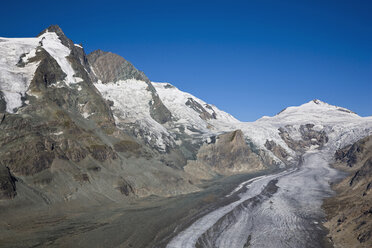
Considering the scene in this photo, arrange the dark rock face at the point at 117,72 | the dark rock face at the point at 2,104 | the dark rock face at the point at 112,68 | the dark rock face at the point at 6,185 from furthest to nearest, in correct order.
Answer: the dark rock face at the point at 112,68
the dark rock face at the point at 117,72
the dark rock face at the point at 2,104
the dark rock face at the point at 6,185

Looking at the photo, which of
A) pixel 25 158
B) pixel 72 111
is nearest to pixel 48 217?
pixel 25 158

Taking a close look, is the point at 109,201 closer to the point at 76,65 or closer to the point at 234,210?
the point at 234,210

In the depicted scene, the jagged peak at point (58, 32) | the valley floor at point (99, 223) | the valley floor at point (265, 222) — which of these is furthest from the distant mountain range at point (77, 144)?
the valley floor at point (265, 222)

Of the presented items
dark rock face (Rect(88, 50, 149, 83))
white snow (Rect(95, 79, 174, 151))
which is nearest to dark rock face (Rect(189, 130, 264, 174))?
white snow (Rect(95, 79, 174, 151))

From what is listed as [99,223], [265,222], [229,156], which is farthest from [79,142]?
[229,156]

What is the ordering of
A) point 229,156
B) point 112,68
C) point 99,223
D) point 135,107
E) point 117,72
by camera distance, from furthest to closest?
point 112,68, point 117,72, point 135,107, point 229,156, point 99,223

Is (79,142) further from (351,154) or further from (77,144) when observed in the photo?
(351,154)

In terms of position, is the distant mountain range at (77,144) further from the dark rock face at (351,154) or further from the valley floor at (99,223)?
the dark rock face at (351,154)

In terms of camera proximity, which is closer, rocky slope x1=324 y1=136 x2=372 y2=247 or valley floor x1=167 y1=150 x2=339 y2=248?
rocky slope x1=324 y1=136 x2=372 y2=247

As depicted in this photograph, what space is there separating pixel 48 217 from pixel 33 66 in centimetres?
6505

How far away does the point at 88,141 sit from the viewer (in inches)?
3561

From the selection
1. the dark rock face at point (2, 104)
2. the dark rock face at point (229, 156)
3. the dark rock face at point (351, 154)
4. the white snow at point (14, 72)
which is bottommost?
the dark rock face at point (351, 154)

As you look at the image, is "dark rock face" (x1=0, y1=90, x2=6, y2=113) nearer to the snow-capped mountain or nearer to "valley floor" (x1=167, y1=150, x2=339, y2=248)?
the snow-capped mountain

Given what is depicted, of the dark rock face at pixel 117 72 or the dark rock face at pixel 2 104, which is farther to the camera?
the dark rock face at pixel 117 72
